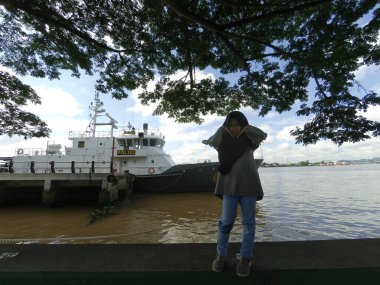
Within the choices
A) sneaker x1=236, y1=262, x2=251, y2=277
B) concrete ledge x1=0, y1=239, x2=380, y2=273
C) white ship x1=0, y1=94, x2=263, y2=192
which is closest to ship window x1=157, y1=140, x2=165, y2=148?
white ship x1=0, y1=94, x2=263, y2=192

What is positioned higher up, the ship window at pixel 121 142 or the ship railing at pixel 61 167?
the ship window at pixel 121 142

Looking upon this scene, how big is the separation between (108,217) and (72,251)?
7660 mm

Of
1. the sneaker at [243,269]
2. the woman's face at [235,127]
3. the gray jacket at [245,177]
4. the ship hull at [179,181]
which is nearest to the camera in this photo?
the sneaker at [243,269]

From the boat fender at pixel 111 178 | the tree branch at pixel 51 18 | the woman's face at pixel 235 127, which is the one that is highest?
the tree branch at pixel 51 18

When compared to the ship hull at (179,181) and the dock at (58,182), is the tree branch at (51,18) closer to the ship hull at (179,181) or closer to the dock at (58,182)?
the dock at (58,182)

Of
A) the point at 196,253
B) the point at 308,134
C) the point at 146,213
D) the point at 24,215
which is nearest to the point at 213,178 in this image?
the point at 146,213

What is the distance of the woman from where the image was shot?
7.98ft

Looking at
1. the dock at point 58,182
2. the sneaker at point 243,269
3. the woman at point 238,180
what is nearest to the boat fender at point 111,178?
the dock at point 58,182

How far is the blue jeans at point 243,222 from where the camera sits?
241 centimetres

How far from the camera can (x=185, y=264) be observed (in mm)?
2561

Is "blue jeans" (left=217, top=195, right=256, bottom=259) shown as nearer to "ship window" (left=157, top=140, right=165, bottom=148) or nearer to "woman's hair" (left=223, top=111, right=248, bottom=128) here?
"woman's hair" (left=223, top=111, right=248, bottom=128)

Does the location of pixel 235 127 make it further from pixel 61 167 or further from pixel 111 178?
pixel 61 167

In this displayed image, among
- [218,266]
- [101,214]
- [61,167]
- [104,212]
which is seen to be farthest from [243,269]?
[61,167]

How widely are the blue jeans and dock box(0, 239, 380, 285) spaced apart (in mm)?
194
